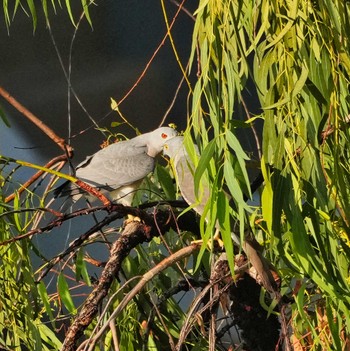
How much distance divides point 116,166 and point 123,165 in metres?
0.02

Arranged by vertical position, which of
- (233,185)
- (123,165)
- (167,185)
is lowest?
(123,165)

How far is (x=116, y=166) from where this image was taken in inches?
80.2

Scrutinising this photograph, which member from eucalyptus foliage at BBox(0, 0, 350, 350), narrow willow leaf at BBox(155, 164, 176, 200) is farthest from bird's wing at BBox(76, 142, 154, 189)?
eucalyptus foliage at BBox(0, 0, 350, 350)

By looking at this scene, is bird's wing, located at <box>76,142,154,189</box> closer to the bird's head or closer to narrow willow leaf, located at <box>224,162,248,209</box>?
the bird's head

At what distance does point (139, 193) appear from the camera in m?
1.77

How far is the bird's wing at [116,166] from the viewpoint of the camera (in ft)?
6.46

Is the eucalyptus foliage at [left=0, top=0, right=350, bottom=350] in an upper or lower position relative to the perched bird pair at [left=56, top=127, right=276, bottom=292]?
upper

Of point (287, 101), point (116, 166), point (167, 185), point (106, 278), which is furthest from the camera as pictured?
point (116, 166)

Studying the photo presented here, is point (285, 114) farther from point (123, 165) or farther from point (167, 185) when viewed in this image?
point (123, 165)

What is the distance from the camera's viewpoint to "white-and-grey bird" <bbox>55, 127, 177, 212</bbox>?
1971mm

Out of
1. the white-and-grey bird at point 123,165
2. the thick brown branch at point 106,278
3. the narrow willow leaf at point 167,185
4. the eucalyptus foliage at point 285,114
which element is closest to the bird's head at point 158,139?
the white-and-grey bird at point 123,165

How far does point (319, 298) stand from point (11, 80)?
153 centimetres

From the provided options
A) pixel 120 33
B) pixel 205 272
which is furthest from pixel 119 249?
pixel 120 33

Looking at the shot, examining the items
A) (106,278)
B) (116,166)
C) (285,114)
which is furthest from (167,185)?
(285,114)
